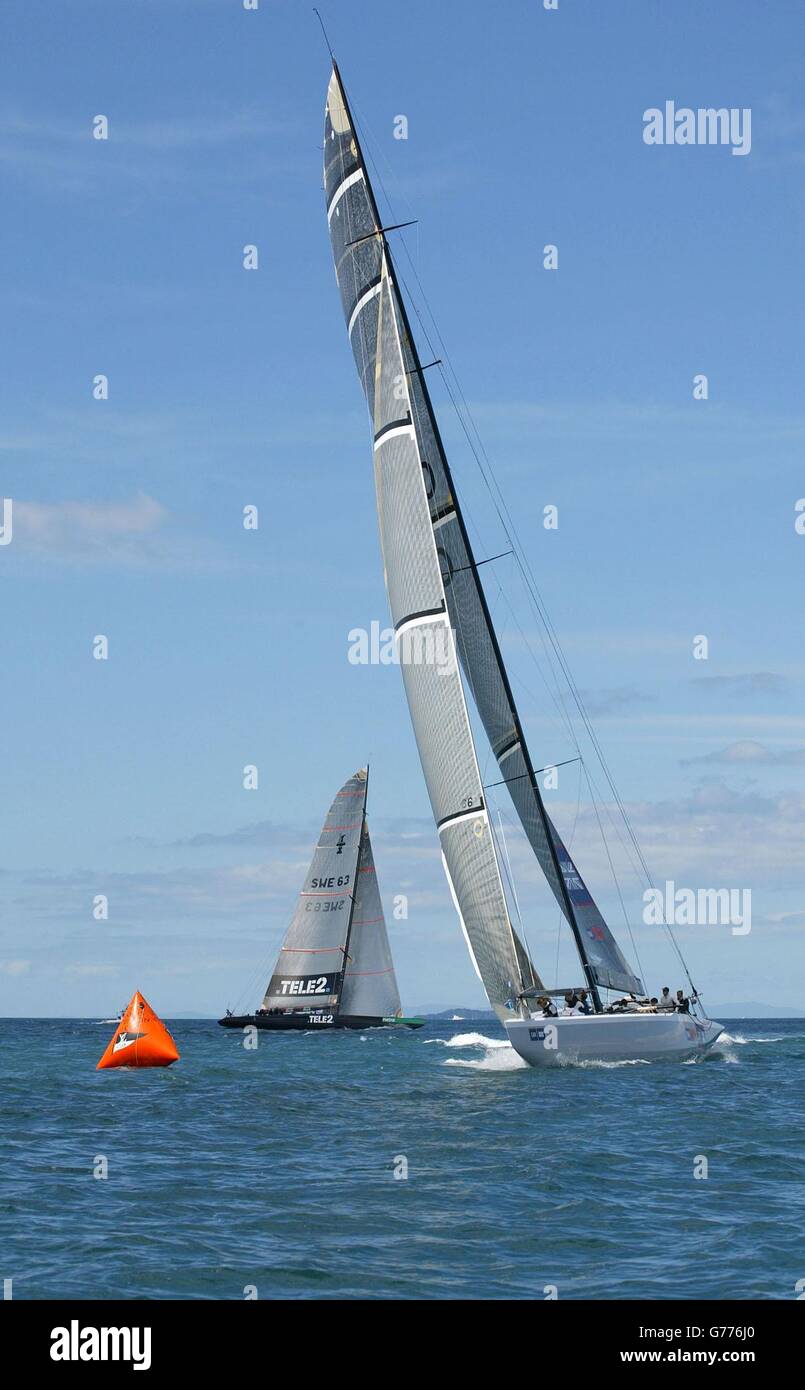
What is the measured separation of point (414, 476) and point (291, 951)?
49.3 m

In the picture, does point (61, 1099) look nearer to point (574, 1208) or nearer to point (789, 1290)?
point (574, 1208)

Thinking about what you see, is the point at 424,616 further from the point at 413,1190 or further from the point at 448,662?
the point at 413,1190

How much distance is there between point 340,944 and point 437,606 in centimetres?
4789

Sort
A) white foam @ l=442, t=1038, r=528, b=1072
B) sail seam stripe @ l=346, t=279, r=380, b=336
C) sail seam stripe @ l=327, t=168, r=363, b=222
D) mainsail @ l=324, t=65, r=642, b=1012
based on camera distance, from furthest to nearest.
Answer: white foam @ l=442, t=1038, r=528, b=1072, sail seam stripe @ l=327, t=168, r=363, b=222, sail seam stripe @ l=346, t=279, r=380, b=336, mainsail @ l=324, t=65, r=642, b=1012

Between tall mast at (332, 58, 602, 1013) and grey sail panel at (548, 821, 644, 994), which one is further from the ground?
tall mast at (332, 58, 602, 1013)

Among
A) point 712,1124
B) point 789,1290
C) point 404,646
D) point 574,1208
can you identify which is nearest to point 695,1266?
point 789,1290

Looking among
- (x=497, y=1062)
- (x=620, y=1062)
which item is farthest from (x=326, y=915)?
(x=620, y=1062)

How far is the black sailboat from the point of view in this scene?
77.4 metres

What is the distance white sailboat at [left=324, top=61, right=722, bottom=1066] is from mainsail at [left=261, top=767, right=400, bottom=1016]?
1460 inches

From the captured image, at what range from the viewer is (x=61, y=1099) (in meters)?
34.3
